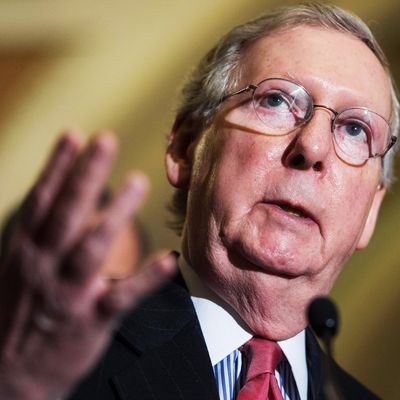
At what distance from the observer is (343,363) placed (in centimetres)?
354

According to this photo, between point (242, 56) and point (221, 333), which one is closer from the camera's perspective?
point (221, 333)

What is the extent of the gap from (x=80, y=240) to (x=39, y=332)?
Result: 0.45 ft

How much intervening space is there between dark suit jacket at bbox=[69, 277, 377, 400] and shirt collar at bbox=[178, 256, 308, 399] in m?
0.02

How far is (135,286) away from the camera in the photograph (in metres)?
1.18

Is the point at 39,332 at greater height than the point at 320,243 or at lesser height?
greater

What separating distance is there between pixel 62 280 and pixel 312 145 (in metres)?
0.87

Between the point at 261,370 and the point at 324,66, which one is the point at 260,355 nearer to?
the point at 261,370

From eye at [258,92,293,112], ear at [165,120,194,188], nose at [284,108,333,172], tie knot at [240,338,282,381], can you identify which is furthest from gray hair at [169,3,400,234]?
tie knot at [240,338,282,381]

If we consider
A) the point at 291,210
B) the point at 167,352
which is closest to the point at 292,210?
the point at 291,210

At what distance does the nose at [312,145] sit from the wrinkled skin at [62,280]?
2.65 ft

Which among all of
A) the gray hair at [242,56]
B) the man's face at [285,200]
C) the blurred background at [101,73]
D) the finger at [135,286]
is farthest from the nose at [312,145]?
the blurred background at [101,73]

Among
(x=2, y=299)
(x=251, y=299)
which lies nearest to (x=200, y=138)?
(x=251, y=299)

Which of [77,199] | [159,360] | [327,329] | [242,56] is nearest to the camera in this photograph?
[77,199]

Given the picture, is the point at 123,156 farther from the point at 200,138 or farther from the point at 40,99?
the point at 200,138
